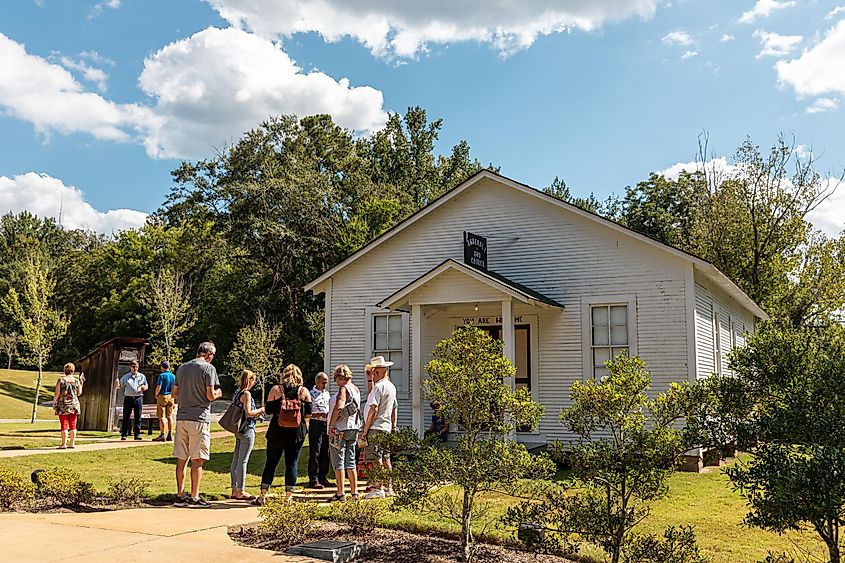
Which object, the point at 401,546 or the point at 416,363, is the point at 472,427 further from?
the point at 416,363

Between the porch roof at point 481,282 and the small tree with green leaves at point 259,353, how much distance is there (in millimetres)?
15918

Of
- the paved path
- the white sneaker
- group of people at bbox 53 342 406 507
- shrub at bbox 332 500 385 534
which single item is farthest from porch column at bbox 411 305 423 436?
shrub at bbox 332 500 385 534

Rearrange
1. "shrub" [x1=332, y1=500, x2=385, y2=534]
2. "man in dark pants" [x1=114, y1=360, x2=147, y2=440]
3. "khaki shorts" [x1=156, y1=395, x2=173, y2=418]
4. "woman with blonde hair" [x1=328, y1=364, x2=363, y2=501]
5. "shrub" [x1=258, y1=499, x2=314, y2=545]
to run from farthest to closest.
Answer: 1. "man in dark pants" [x1=114, y1=360, x2=147, y2=440]
2. "khaki shorts" [x1=156, y1=395, x2=173, y2=418]
3. "woman with blonde hair" [x1=328, y1=364, x2=363, y2=501]
4. "shrub" [x1=332, y1=500, x2=385, y2=534]
5. "shrub" [x1=258, y1=499, x2=314, y2=545]

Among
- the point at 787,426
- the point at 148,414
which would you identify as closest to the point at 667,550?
the point at 787,426

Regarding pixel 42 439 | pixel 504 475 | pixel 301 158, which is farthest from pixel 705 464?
pixel 301 158

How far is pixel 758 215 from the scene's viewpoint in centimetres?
2950

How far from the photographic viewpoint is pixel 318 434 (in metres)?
11.2

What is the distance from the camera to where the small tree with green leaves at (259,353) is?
102ft

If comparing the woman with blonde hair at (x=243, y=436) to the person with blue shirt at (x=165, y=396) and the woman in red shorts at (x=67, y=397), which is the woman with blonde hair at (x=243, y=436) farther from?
the person with blue shirt at (x=165, y=396)

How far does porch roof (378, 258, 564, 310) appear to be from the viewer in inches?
562

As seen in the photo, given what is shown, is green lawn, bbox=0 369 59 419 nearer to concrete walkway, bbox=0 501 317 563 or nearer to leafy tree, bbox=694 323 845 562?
concrete walkway, bbox=0 501 317 563

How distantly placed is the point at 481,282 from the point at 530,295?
1.07 meters

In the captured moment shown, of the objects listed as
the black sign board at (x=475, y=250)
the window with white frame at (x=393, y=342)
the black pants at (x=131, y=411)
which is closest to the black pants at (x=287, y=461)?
the black sign board at (x=475, y=250)

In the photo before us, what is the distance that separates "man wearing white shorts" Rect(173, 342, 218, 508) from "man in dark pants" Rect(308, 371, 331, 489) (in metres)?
2.05
